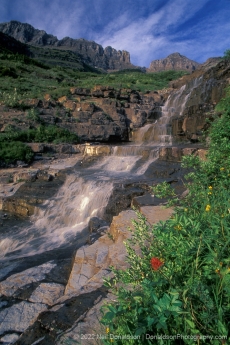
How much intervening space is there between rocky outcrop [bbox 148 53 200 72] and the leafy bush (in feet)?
292

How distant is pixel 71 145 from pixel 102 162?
9.17 feet

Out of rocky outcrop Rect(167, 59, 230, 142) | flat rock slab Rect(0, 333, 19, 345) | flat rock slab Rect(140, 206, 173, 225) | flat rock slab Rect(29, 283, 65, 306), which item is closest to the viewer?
flat rock slab Rect(0, 333, 19, 345)

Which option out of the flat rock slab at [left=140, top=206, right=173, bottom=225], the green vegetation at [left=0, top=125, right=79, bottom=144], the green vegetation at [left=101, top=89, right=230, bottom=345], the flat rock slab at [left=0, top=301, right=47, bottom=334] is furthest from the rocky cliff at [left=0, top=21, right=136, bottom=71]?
the green vegetation at [left=101, top=89, right=230, bottom=345]

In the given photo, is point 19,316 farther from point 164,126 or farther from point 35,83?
point 35,83

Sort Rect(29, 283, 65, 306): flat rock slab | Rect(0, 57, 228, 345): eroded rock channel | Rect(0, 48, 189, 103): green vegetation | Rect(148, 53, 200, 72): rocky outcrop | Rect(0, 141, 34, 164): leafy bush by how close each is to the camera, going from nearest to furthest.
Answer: Rect(0, 57, 228, 345): eroded rock channel < Rect(29, 283, 65, 306): flat rock slab < Rect(0, 141, 34, 164): leafy bush < Rect(0, 48, 189, 103): green vegetation < Rect(148, 53, 200, 72): rocky outcrop

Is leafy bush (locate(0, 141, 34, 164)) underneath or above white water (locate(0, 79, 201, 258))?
above

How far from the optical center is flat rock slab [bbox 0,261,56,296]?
3811 millimetres

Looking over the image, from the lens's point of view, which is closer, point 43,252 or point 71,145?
point 43,252

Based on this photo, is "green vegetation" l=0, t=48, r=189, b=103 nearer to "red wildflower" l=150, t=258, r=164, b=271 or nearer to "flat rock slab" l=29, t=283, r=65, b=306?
"flat rock slab" l=29, t=283, r=65, b=306

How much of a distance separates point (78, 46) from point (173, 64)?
4048 centimetres

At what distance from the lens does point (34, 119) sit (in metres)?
14.7

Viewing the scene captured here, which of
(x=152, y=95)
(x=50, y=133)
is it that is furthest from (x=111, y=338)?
(x=152, y=95)

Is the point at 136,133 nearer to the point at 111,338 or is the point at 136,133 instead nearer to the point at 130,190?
the point at 130,190

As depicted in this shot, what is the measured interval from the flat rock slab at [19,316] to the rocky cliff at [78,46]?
88.2 meters
